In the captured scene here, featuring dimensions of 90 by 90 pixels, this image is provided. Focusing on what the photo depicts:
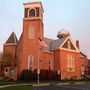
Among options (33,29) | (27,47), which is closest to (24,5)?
(33,29)

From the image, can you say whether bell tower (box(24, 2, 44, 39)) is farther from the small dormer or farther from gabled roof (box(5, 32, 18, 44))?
gabled roof (box(5, 32, 18, 44))

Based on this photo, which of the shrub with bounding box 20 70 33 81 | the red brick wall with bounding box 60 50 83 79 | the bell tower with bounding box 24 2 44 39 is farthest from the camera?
the red brick wall with bounding box 60 50 83 79

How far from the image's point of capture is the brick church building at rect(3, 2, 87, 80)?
1961 inches

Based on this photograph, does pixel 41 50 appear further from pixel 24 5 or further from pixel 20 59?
pixel 24 5

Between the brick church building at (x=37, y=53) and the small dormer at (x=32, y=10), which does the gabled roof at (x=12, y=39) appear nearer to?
the brick church building at (x=37, y=53)

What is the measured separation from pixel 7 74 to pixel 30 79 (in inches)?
324

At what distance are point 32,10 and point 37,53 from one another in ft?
35.0

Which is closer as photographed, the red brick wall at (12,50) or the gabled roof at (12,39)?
the red brick wall at (12,50)

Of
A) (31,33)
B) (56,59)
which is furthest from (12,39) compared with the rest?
(56,59)

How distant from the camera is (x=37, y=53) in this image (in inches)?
1943

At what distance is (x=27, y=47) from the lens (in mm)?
50156

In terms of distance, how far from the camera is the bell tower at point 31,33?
4966cm

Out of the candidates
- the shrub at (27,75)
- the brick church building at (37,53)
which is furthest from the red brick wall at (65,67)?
the shrub at (27,75)

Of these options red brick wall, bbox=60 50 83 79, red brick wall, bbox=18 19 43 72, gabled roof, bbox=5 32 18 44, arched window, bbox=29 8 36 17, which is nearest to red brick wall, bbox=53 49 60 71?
red brick wall, bbox=60 50 83 79
